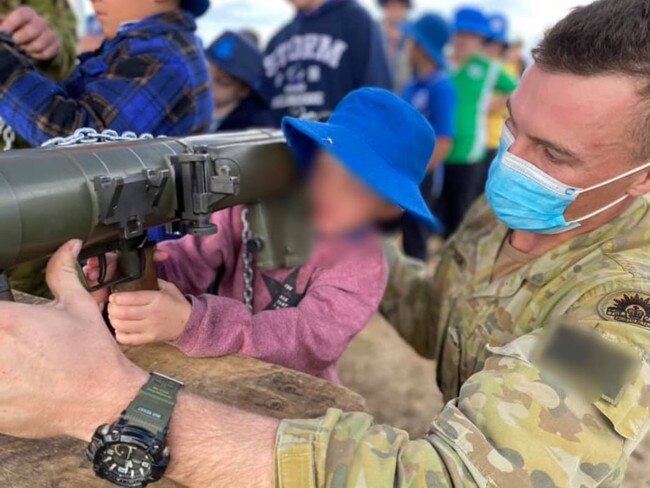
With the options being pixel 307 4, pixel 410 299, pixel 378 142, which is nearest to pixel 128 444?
pixel 378 142

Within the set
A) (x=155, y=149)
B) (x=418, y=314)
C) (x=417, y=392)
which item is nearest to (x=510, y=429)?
(x=155, y=149)

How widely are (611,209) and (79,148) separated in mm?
1160

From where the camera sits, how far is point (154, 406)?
1.01 metres

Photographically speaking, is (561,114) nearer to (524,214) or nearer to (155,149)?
(524,214)

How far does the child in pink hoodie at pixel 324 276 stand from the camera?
4.49 ft

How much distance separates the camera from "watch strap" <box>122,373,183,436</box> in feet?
3.22

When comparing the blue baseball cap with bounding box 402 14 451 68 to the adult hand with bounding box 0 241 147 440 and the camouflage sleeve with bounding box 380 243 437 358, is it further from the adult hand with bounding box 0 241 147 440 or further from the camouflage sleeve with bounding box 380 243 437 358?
the adult hand with bounding box 0 241 147 440

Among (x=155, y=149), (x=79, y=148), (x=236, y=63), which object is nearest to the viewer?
(x=79, y=148)

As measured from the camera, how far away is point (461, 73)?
4.99 m

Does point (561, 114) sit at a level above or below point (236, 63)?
above

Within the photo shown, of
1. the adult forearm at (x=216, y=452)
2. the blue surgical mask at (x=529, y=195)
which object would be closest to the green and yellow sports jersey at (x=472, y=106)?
the blue surgical mask at (x=529, y=195)

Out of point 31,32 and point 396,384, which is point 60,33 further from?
point 396,384

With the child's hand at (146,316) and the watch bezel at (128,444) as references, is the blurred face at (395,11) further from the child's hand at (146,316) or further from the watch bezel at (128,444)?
the watch bezel at (128,444)

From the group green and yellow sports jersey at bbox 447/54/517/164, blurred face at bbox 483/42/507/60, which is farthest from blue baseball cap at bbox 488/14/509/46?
green and yellow sports jersey at bbox 447/54/517/164
